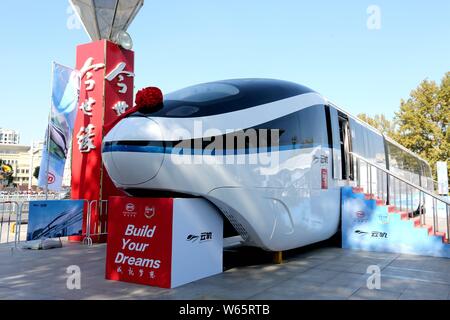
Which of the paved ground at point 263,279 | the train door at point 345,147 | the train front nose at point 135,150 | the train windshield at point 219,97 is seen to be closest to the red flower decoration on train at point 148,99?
the train windshield at point 219,97

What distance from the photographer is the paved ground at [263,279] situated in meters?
5.10

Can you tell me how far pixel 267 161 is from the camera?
620 centimetres

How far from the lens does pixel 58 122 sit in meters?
10.2

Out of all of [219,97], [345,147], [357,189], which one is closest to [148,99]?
[219,97]

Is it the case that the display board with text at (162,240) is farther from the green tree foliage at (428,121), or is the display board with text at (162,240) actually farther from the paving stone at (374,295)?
the green tree foliage at (428,121)

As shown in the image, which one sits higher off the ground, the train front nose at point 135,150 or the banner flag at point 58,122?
the banner flag at point 58,122

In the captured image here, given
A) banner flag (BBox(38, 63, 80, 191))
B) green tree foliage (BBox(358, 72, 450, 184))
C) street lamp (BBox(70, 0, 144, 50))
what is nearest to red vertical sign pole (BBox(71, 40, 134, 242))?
banner flag (BBox(38, 63, 80, 191))

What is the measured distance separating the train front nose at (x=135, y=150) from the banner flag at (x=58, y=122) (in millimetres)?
5636

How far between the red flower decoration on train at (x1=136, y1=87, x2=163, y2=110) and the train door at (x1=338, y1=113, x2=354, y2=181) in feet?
18.1

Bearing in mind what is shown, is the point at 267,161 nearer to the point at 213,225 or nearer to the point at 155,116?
the point at 213,225

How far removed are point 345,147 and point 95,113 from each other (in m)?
6.96

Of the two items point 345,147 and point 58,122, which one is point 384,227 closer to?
point 345,147

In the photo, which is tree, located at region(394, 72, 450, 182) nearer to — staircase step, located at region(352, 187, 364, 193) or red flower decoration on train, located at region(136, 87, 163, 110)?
staircase step, located at region(352, 187, 364, 193)
